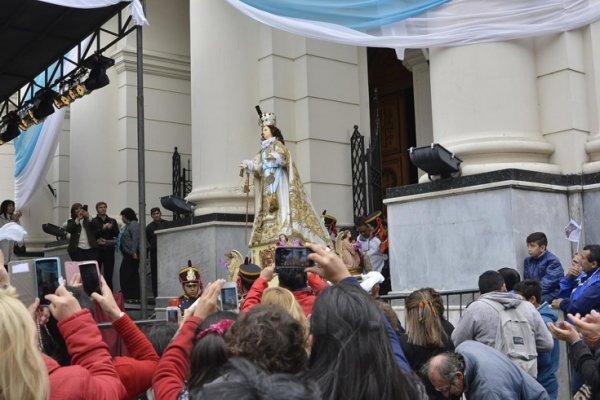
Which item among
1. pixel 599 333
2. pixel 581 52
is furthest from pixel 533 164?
pixel 599 333

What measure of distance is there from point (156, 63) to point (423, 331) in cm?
1322

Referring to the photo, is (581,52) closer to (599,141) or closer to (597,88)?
(597,88)

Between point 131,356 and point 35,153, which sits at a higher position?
point 35,153

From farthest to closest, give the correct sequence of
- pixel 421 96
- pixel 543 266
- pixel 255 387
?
pixel 421 96, pixel 543 266, pixel 255 387

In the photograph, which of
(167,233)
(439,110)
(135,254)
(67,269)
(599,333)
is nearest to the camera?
(599,333)

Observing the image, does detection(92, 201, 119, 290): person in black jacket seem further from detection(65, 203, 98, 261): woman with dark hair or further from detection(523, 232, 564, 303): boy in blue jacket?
detection(523, 232, 564, 303): boy in blue jacket

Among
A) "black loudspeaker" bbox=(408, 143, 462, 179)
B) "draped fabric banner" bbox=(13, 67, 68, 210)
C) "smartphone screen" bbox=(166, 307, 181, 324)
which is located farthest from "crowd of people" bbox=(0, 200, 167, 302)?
"smartphone screen" bbox=(166, 307, 181, 324)

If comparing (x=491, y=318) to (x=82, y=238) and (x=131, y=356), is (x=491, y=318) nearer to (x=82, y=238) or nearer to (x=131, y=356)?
(x=131, y=356)

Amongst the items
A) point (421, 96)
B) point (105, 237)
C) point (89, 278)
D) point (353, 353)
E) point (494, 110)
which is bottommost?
point (353, 353)

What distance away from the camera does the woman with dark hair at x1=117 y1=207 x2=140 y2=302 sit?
14430mm

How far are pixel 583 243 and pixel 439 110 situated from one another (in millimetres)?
2216

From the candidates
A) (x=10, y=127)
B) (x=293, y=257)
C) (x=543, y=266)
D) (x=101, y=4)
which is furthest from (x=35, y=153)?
(x=293, y=257)

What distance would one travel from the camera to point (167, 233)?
1312 centimetres

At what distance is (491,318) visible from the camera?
5.56 m
